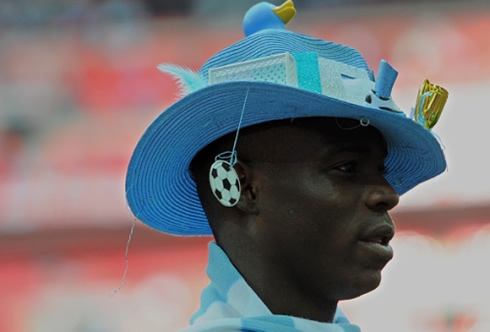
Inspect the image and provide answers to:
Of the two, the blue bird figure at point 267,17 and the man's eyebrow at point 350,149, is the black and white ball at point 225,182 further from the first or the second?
the blue bird figure at point 267,17

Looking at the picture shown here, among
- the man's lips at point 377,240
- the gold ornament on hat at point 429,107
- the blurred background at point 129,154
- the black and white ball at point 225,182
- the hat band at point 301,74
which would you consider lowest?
the man's lips at point 377,240

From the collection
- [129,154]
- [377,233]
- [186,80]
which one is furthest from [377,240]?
[129,154]

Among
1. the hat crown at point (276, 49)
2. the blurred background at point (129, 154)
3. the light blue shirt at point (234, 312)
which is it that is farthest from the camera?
the blurred background at point (129, 154)

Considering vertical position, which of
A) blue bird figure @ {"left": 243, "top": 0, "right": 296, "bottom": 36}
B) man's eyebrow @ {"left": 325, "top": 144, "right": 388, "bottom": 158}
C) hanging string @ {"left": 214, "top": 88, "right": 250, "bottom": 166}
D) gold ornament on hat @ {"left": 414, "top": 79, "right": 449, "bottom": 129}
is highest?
blue bird figure @ {"left": 243, "top": 0, "right": 296, "bottom": 36}

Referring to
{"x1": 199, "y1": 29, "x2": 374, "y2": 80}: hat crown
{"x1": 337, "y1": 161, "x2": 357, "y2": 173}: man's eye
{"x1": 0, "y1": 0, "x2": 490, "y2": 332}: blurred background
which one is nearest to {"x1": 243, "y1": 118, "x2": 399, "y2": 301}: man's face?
{"x1": 337, "y1": 161, "x2": 357, "y2": 173}: man's eye

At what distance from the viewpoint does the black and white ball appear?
55.1 inches

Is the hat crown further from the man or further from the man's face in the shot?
the man's face

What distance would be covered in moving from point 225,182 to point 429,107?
0.34 meters

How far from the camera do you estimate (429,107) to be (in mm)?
1476

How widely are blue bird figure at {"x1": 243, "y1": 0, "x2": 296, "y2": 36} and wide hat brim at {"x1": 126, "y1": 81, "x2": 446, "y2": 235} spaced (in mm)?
212

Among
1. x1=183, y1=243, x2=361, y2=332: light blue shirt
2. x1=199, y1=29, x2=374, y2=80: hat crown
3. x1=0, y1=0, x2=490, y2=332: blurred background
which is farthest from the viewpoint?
x1=0, y1=0, x2=490, y2=332: blurred background

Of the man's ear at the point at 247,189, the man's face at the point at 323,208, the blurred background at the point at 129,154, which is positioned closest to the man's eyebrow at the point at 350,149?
the man's face at the point at 323,208

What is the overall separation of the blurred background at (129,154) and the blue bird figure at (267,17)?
1626mm

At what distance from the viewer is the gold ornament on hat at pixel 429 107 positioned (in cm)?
147
